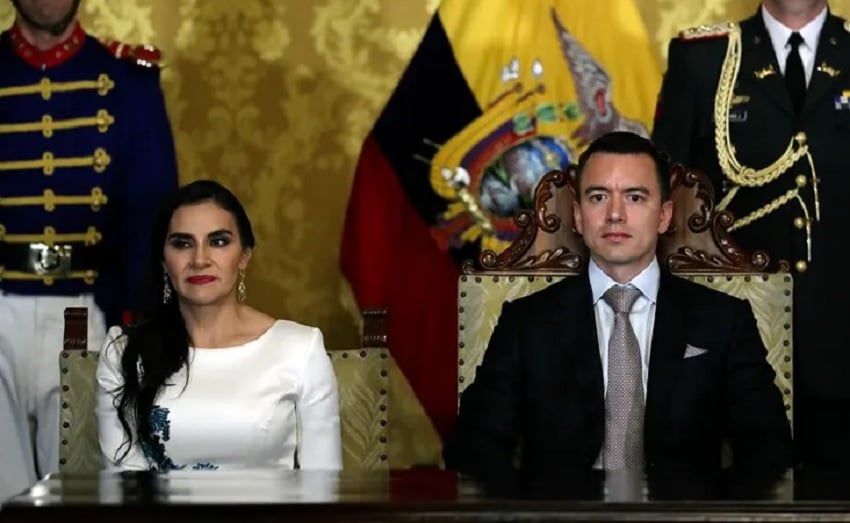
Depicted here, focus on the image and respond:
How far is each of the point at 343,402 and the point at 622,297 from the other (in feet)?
1.99

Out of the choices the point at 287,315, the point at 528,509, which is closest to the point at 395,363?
the point at 287,315

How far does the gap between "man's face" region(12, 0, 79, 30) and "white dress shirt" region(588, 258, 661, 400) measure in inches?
67.9

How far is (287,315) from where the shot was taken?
482 cm

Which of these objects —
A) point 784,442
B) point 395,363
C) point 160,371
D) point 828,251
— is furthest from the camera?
point 395,363

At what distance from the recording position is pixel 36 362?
13.5ft

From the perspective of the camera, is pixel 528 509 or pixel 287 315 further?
pixel 287 315

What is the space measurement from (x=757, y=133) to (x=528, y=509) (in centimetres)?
227

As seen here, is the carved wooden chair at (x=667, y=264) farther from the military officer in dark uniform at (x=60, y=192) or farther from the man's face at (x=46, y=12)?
the man's face at (x=46, y=12)

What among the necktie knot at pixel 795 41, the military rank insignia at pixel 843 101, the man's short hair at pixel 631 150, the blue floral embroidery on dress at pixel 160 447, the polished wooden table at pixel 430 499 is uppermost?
the necktie knot at pixel 795 41

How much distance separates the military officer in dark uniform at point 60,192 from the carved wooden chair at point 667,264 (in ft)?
3.70

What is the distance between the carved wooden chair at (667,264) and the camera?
3342 mm

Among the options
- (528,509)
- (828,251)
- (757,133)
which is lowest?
(528,509)

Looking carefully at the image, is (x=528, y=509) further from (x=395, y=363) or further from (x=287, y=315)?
(x=287, y=315)

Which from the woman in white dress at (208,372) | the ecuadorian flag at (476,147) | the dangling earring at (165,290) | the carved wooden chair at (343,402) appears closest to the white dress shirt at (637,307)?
the carved wooden chair at (343,402)
